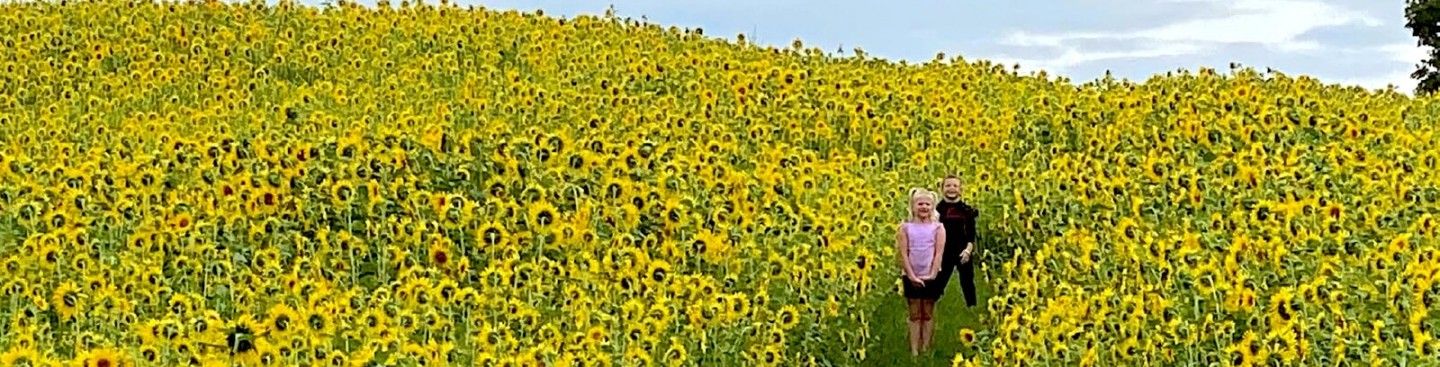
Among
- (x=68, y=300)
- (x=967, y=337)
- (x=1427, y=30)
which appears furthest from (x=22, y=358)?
(x=1427, y=30)

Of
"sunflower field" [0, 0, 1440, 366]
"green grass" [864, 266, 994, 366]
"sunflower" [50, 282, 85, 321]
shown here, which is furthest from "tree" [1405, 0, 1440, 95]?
"sunflower" [50, 282, 85, 321]

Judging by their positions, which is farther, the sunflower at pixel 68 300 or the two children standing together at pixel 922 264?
the two children standing together at pixel 922 264

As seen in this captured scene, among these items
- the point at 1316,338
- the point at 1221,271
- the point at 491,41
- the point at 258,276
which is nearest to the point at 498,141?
the point at 258,276

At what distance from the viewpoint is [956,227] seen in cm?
1303

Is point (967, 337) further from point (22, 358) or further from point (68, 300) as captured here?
point (22, 358)

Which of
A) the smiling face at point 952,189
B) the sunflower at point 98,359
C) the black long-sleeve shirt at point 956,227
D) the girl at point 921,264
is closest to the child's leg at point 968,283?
the black long-sleeve shirt at point 956,227

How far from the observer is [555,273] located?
11.5 meters

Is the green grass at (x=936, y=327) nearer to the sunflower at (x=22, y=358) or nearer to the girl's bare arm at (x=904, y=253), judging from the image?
the girl's bare arm at (x=904, y=253)

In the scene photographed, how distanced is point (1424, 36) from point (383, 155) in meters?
24.6

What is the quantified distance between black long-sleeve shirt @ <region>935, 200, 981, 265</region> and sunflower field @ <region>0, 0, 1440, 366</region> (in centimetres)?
46

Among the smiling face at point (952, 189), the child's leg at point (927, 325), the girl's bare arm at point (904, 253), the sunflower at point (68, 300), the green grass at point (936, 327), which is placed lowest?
the green grass at point (936, 327)

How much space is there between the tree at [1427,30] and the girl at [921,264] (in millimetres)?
22642

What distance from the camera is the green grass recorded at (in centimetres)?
1241

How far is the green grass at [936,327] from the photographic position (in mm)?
12414
